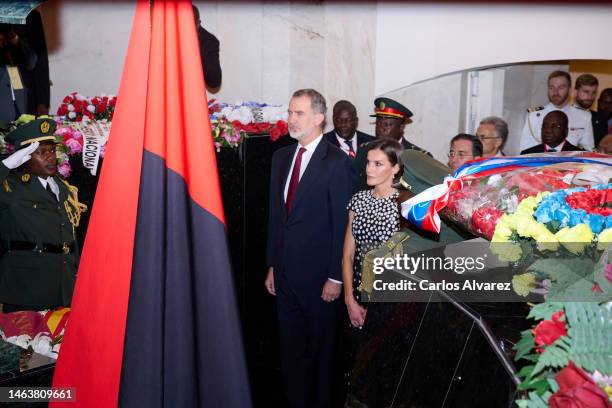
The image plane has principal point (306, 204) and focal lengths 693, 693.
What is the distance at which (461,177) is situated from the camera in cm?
171

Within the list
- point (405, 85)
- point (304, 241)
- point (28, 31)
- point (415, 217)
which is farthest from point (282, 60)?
point (415, 217)

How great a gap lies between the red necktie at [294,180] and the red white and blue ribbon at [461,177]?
200cm

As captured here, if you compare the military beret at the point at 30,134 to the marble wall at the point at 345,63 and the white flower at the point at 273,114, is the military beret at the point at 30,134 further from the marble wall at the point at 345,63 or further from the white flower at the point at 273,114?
the marble wall at the point at 345,63

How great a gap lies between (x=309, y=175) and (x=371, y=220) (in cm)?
45

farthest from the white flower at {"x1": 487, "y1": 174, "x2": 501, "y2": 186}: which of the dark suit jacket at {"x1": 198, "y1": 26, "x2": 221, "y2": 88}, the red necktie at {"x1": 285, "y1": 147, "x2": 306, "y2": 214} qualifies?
the dark suit jacket at {"x1": 198, "y1": 26, "x2": 221, "y2": 88}

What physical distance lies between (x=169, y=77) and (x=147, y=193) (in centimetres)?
23

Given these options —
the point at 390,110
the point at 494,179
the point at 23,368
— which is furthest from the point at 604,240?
the point at 390,110

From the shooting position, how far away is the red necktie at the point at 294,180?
3.74 meters

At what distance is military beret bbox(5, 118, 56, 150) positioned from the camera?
3391 mm

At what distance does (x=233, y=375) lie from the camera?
4.57 feet

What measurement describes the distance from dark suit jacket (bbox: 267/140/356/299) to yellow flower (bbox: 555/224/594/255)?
2.35m

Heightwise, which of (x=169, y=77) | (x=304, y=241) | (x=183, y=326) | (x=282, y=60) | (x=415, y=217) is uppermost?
(x=282, y=60)

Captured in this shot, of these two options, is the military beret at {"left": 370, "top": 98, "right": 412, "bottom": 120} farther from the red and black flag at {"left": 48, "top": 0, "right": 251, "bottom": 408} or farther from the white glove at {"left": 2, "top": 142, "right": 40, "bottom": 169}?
the red and black flag at {"left": 48, "top": 0, "right": 251, "bottom": 408}

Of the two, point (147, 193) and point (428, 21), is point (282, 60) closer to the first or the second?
point (428, 21)
